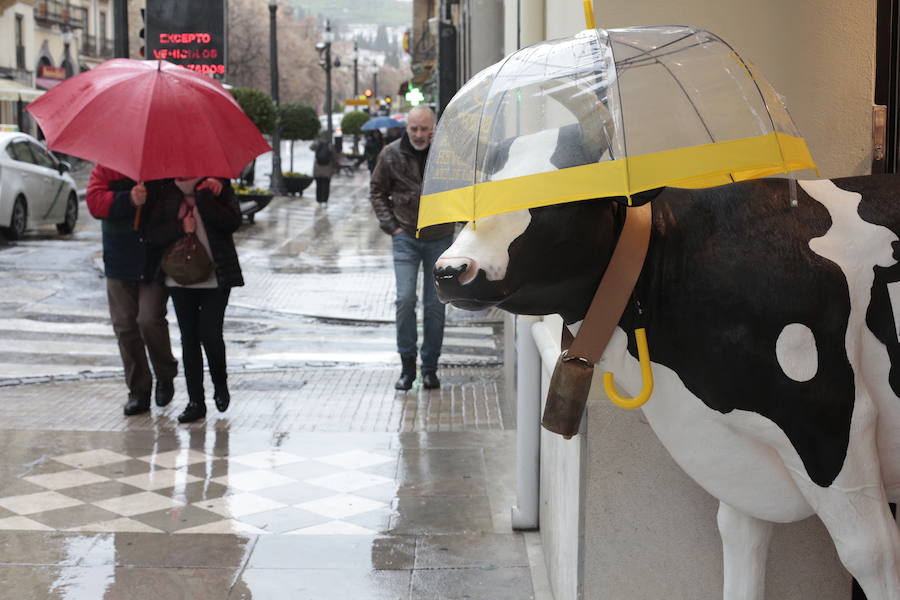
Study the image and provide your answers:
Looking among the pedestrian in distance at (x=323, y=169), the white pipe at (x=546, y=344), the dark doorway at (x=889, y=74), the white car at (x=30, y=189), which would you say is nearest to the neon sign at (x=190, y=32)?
the white car at (x=30, y=189)

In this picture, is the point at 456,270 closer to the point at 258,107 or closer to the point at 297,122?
the point at 258,107

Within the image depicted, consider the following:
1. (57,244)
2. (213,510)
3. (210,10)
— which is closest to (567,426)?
(213,510)

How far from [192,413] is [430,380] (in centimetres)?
192

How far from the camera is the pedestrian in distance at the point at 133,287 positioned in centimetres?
775

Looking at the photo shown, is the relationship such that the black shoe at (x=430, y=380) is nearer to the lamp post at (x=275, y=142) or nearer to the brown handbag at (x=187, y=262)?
the brown handbag at (x=187, y=262)

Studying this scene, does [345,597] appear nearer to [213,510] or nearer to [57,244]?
[213,510]

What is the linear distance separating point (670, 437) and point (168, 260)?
17.2ft

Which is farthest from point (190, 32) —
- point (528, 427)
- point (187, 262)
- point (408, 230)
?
point (528, 427)

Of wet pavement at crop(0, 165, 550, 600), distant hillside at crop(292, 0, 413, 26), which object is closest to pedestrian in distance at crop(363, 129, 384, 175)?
distant hillside at crop(292, 0, 413, 26)

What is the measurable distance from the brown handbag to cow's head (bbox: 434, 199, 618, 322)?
511cm

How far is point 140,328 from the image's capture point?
26.3 feet

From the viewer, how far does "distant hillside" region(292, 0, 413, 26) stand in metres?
61.7

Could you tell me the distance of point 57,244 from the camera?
62.8 ft

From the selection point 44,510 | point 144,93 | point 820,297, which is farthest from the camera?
point 144,93
